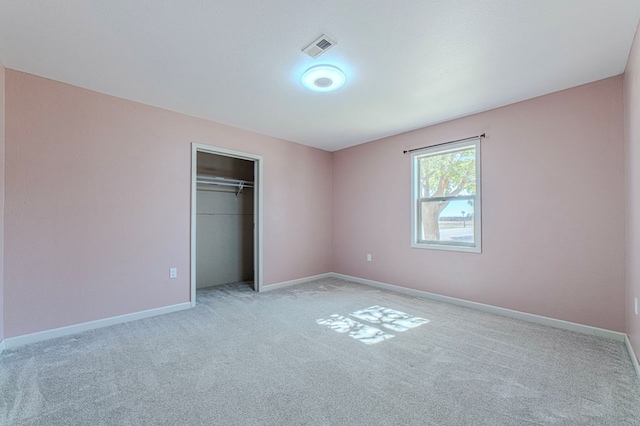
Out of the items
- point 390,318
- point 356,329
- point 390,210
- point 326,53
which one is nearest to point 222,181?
point 390,210

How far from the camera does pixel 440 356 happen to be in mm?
2299

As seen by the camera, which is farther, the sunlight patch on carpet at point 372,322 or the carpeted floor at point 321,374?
the sunlight patch on carpet at point 372,322

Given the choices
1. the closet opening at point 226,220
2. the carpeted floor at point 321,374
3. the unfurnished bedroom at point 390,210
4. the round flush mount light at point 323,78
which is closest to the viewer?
the carpeted floor at point 321,374

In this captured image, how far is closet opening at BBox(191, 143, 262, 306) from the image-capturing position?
14.6ft

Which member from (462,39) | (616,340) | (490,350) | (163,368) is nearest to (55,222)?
(163,368)

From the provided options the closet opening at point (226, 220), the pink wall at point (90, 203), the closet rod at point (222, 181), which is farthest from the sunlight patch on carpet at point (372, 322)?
the closet rod at point (222, 181)

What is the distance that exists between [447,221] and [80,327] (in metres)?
4.39

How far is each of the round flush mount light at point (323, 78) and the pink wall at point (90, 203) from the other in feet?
6.02

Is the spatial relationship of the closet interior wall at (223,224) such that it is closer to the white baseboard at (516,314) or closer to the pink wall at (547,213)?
the white baseboard at (516,314)

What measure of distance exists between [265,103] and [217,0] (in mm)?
1520

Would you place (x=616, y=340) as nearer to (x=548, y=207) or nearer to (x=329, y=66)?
(x=548, y=207)

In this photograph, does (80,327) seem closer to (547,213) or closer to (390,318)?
(390,318)

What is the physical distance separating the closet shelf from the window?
9.40ft

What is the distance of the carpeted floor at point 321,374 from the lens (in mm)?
1621
